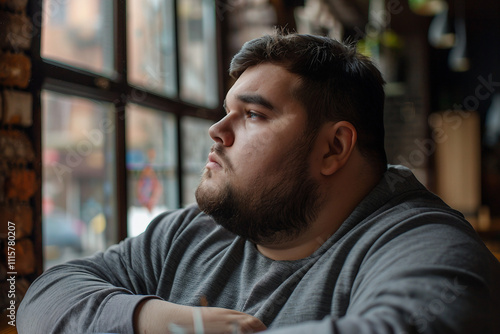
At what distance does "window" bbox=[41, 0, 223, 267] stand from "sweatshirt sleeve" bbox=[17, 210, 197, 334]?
401mm

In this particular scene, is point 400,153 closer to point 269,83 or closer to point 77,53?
point 77,53

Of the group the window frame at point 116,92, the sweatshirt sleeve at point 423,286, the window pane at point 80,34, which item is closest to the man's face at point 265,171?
the sweatshirt sleeve at point 423,286

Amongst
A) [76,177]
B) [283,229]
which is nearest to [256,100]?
[283,229]

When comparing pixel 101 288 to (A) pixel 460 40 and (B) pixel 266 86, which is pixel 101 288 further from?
(A) pixel 460 40

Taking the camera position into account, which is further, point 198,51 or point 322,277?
point 198,51

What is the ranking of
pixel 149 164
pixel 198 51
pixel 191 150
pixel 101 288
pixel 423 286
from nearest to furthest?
pixel 423 286 → pixel 101 288 → pixel 149 164 → pixel 191 150 → pixel 198 51

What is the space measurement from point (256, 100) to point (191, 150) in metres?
2.22

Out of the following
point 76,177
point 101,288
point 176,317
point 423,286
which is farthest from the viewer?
point 76,177

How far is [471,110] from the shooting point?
23.3 feet

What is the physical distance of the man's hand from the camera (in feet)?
2.95

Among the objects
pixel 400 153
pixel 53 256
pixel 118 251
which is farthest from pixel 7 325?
pixel 400 153

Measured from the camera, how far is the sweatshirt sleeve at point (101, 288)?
100 centimetres

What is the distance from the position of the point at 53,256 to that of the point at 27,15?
2.98 feet

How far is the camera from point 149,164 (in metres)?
2.75
